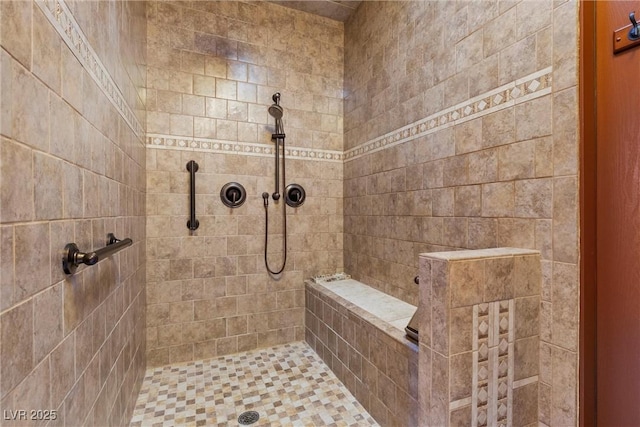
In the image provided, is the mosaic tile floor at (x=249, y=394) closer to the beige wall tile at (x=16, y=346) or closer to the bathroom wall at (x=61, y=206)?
the bathroom wall at (x=61, y=206)

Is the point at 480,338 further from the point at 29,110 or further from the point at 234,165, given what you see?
the point at 234,165

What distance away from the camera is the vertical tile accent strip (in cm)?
104

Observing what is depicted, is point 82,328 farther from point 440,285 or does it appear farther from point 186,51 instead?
point 186,51

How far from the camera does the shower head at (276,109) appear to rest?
7.50 feet

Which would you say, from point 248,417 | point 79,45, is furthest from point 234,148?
point 248,417

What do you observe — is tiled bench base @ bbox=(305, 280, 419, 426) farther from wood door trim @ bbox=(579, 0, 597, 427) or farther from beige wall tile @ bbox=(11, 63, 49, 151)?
beige wall tile @ bbox=(11, 63, 49, 151)

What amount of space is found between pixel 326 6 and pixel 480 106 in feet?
6.12

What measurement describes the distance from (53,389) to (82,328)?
0.73ft

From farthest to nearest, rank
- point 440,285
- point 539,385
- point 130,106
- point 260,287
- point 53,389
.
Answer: point 260,287 < point 130,106 < point 539,385 < point 440,285 < point 53,389

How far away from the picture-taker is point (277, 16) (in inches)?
97.9

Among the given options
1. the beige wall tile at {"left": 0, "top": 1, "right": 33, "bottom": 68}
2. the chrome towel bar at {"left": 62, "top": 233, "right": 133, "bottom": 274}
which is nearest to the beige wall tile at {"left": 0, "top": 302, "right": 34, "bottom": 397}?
the chrome towel bar at {"left": 62, "top": 233, "right": 133, "bottom": 274}

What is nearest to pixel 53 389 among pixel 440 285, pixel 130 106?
pixel 440 285

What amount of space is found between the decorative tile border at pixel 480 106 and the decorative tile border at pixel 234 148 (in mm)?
649

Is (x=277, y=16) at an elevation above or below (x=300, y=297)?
above
